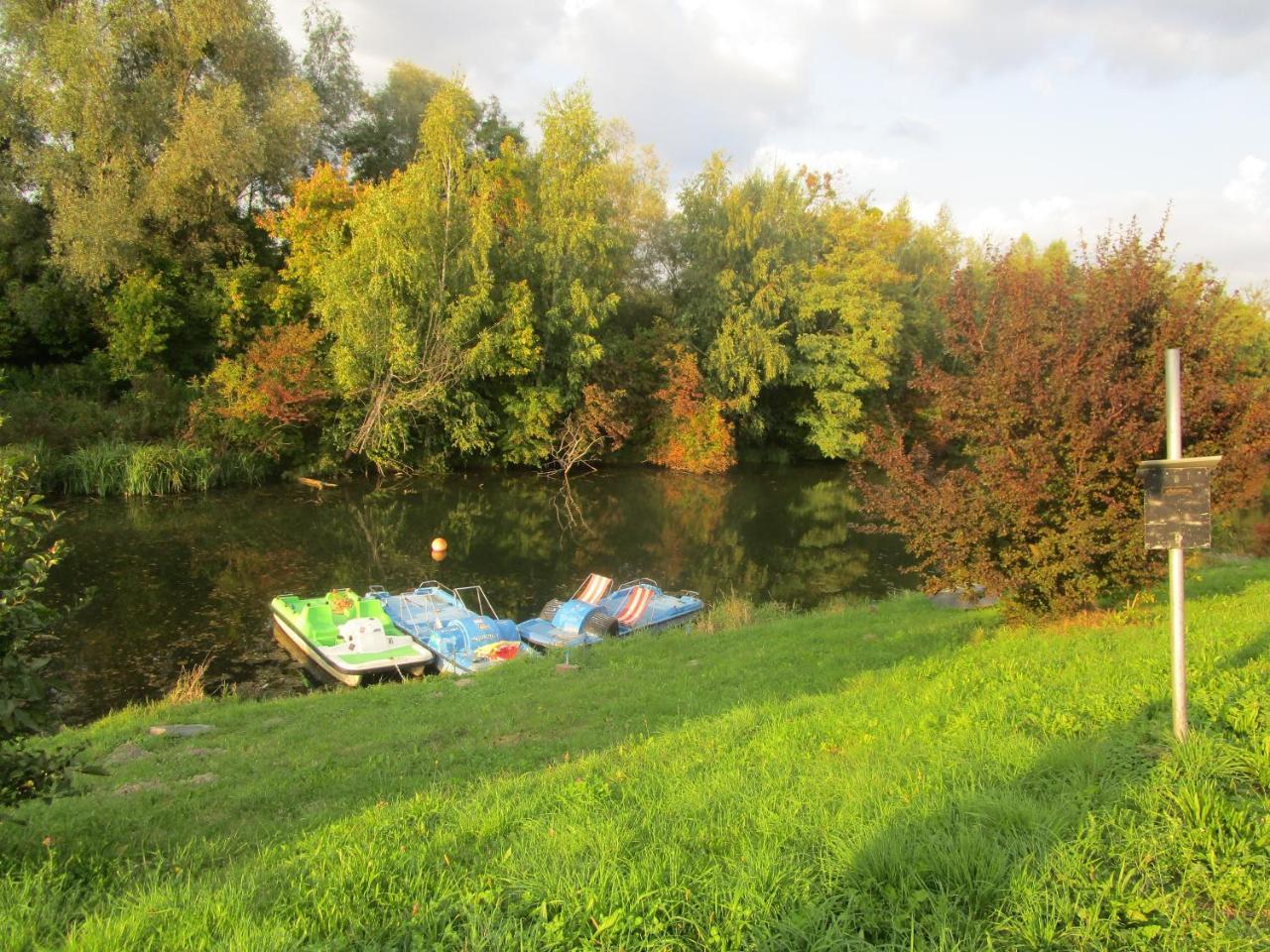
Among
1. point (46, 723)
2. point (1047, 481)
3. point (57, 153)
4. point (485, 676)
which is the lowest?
point (485, 676)

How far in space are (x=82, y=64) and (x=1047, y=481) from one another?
35904 mm

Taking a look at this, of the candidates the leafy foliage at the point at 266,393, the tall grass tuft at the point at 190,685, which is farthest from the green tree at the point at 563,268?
the tall grass tuft at the point at 190,685

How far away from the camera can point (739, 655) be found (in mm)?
12047

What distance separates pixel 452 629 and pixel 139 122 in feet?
93.4

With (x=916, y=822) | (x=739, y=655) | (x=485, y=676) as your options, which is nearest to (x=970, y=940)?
(x=916, y=822)

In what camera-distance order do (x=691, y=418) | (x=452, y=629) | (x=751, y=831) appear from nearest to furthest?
(x=751, y=831), (x=452, y=629), (x=691, y=418)

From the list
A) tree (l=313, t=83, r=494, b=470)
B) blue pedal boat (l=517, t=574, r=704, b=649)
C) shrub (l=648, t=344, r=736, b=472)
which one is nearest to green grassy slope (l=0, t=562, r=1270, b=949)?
blue pedal boat (l=517, t=574, r=704, b=649)

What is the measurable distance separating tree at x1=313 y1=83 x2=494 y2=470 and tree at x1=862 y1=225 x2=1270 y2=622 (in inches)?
1010

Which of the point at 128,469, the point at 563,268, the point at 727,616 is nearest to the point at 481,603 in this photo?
the point at 727,616

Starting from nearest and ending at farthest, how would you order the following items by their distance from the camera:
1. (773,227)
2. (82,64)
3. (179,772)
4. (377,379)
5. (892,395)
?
(179,772) → (82,64) → (377,379) → (773,227) → (892,395)

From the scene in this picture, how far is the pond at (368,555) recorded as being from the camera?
15.5 meters

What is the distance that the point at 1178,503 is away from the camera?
192 inches

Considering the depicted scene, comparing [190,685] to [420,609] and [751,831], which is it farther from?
[751,831]

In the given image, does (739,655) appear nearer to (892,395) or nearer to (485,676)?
(485,676)
